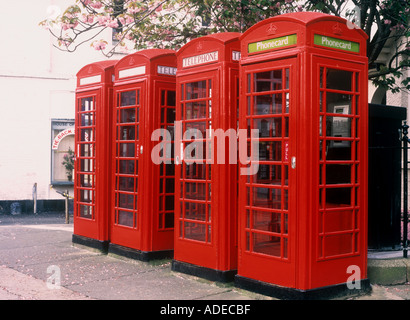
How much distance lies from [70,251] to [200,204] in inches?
120

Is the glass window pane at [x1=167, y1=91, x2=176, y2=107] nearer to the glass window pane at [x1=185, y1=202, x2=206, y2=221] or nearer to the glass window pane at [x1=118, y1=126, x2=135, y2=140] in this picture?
the glass window pane at [x1=118, y1=126, x2=135, y2=140]

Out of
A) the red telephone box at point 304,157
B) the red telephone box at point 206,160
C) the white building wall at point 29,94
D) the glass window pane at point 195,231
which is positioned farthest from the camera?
the white building wall at point 29,94

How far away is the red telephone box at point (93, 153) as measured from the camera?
7.94m

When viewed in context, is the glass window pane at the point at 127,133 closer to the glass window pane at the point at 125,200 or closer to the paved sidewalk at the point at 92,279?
the glass window pane at the point at 125,200

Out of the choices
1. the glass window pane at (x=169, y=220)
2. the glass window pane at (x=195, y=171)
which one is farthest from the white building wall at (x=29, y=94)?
the glass window pane at (x=195, y=171)

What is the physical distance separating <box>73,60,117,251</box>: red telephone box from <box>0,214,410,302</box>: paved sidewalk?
342 millimetres

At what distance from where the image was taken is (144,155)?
7066 mm

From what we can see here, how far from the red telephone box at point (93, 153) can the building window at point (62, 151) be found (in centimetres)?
635

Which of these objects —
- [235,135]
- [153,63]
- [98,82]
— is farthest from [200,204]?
[98,82]

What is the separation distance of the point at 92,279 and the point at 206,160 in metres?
2.01

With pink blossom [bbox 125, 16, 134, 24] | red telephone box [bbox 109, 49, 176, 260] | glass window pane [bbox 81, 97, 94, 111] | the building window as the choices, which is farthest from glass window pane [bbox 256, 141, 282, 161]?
the building window

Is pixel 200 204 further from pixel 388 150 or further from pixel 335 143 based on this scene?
pixel 388 150

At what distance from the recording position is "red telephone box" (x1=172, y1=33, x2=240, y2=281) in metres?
5.86

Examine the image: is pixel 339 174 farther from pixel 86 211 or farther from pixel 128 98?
pixel 86 211
